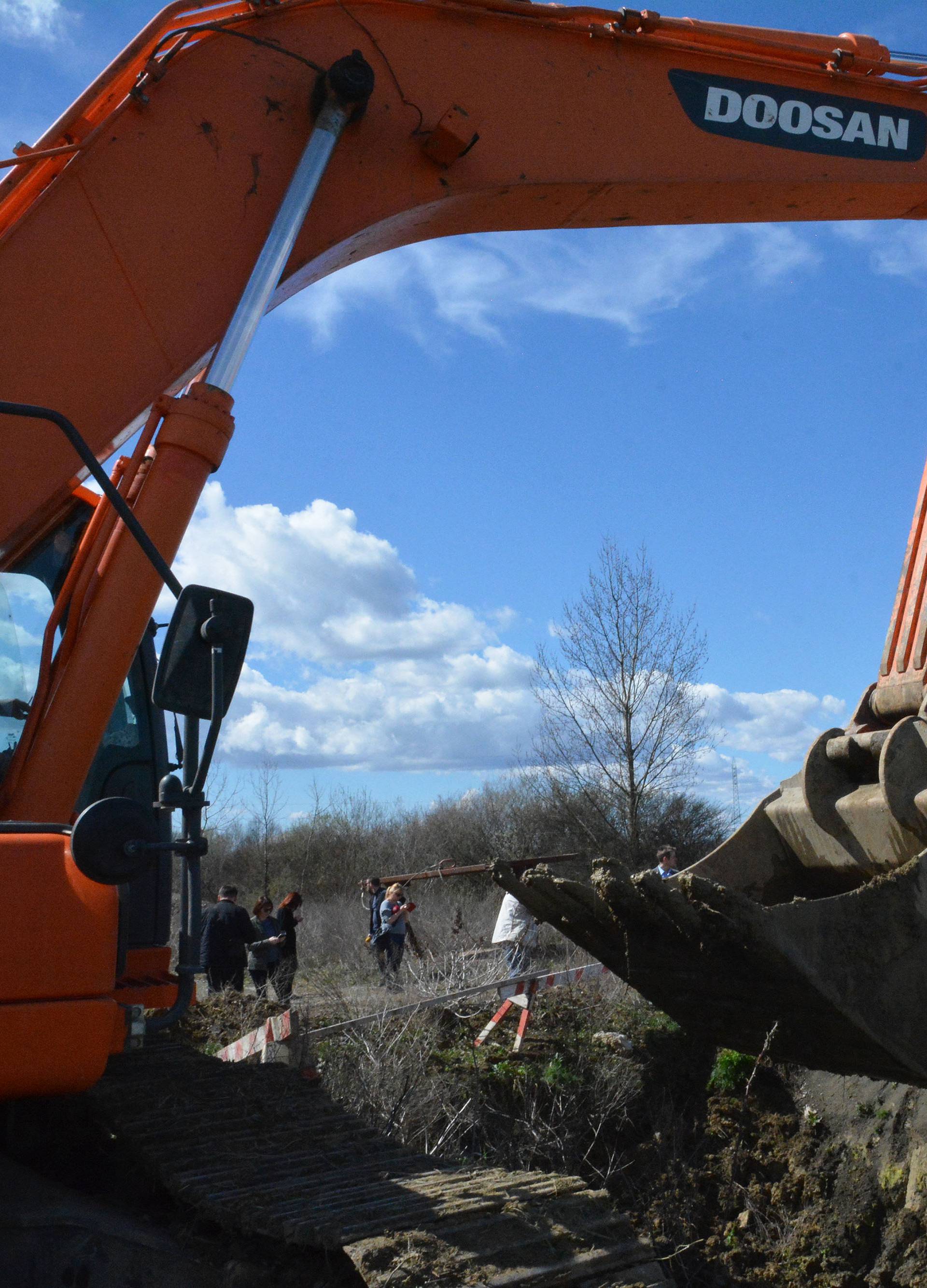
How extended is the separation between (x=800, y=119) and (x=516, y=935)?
25.0ft

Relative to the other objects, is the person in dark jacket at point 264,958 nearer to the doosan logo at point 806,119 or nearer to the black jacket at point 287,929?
the black jacket at point 287,929

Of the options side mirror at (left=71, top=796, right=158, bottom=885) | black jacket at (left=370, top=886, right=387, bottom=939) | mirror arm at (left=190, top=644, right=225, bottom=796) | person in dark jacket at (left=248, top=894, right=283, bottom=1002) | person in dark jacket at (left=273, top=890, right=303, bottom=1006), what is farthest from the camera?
black jacket at (left=370, top=886, right=387, bottom=939)

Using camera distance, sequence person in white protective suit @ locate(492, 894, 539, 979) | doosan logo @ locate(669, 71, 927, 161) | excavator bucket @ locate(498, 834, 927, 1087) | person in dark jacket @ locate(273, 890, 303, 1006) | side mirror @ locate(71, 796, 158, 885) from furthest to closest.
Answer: person in dark jacket @ locate(273, 890, 303, 1006) → person in white protective suit @ locate(492, 894, 539, 979) → doosan logo @ locate(669, 71, 927, 161) → excavator bucket @ locate(498, 834, 927, 1087) → side mirror @ locate(71, 796, 158, 885)

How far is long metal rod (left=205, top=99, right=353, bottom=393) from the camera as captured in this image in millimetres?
4090

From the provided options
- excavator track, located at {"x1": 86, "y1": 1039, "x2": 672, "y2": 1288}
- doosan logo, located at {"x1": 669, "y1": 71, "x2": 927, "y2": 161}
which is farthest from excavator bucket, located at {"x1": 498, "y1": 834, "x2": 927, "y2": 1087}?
doosan logo, located at {"x1": 669, "y1": 71, "x2": 927, "y2": 161}

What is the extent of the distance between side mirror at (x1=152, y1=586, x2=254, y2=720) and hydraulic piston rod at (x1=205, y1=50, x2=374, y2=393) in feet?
4.64

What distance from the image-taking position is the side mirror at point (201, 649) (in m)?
2.84

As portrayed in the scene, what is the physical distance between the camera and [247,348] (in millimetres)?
4160

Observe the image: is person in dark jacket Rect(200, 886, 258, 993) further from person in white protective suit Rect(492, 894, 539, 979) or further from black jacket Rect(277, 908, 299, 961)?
black jacket Rect(277, 908, 299, 961)

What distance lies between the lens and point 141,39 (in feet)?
14.1

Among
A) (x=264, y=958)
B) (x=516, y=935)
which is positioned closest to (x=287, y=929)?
(x=264, y=958)

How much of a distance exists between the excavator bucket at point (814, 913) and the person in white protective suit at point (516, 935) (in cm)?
630

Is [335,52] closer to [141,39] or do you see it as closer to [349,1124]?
[141,39]

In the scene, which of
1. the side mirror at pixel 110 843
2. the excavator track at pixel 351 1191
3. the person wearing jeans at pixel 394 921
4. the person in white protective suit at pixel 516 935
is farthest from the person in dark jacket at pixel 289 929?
the side mirror at pixel 110 843
